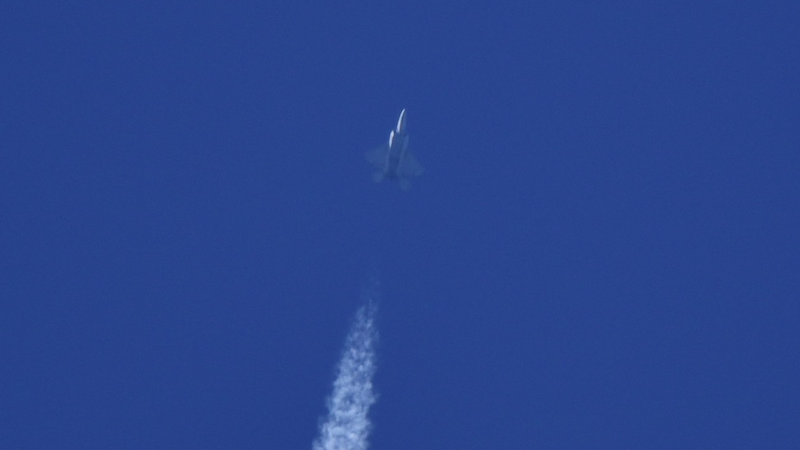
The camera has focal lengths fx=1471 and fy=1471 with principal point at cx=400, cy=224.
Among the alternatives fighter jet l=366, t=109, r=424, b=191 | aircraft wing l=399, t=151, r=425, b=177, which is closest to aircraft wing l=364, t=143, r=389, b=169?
fighter jet l=366, t=109, r=424, b=191

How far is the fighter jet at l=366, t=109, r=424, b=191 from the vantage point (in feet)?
246

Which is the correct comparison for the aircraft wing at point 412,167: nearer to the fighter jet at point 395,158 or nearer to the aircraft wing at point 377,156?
the fighter jet at point 395,158

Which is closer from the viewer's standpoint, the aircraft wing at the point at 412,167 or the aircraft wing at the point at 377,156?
the aircraft wing at the point at 377,156

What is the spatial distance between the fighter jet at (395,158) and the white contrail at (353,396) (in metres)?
7.36

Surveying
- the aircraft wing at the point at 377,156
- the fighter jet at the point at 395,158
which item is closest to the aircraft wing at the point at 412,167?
the fighter jet at the point at 395,158

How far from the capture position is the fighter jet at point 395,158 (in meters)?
75.1

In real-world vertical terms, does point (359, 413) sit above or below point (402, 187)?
below

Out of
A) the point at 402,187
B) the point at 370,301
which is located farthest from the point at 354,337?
the point at 402,187

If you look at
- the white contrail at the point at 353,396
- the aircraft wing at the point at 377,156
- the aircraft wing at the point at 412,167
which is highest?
the aircraft wing at the point at 377,156

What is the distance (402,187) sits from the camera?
251 feet

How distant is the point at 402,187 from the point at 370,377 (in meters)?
10.2

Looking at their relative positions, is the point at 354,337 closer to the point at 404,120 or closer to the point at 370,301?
the point at 370,301

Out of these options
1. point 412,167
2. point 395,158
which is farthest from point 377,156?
point 412,167

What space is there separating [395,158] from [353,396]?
12.7 meters
